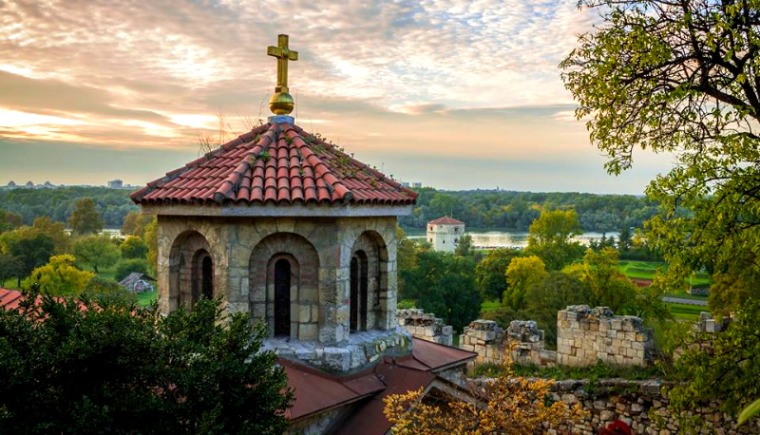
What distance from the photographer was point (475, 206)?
109m

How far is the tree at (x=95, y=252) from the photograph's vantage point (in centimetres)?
4584

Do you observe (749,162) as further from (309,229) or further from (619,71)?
(309,229)

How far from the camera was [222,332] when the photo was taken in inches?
226

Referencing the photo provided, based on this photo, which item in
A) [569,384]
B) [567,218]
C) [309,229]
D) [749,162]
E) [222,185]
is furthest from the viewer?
[567,218]

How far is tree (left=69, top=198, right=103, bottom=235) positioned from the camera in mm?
56719

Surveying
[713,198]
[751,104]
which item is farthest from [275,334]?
[751,104]

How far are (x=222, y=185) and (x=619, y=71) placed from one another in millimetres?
5549

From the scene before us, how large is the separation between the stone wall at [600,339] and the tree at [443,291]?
879 inches

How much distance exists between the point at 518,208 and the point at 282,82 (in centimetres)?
10021

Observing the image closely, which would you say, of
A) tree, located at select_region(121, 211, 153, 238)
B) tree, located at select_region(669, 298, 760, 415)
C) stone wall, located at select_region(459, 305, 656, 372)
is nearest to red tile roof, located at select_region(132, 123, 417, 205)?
tree, located at select_region(669, 298, 760, 415)

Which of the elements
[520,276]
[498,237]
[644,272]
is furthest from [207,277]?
[498,237]

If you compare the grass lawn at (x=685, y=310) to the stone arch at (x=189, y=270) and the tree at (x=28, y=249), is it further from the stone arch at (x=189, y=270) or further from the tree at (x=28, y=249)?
the tree at (x=28, y=249)

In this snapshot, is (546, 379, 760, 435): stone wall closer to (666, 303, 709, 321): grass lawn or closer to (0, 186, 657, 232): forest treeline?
(666, 303, 709, 321): grass lawn

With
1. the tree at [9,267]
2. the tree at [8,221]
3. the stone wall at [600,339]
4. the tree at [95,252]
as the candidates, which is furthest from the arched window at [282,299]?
the tree at [8,221]
